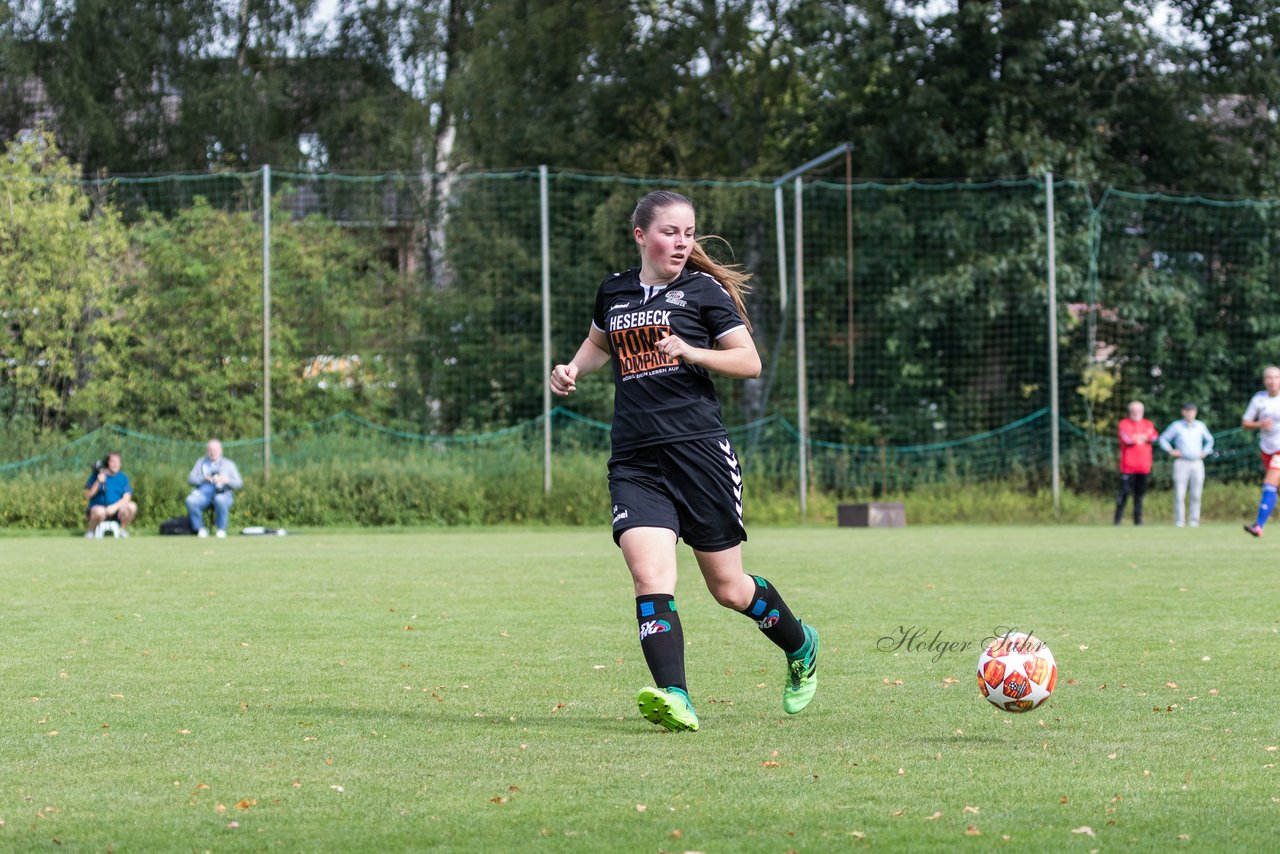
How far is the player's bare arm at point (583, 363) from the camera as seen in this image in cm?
608

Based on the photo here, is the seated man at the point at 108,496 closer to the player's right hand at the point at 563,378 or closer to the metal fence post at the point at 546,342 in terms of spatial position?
the metal fence post at the point at 546,342

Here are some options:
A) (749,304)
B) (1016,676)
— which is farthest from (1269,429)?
(1016,676)

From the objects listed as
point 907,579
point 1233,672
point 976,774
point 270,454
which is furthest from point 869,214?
point 976,774

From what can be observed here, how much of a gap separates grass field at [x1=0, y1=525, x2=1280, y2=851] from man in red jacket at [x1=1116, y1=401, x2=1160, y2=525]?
11346mm

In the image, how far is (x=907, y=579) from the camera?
12555 millimetres

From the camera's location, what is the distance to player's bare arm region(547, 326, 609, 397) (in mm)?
6082

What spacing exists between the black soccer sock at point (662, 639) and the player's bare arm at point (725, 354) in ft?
2.76

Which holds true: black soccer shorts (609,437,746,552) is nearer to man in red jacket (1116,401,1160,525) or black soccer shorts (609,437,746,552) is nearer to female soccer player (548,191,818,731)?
female soccer player (548,191,818,731)

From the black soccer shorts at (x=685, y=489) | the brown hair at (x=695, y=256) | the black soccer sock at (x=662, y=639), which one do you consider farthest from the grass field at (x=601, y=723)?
the brown hair at (x=695, y=256)

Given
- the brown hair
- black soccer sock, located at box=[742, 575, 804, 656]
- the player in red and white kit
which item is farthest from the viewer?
the player in red and white kit

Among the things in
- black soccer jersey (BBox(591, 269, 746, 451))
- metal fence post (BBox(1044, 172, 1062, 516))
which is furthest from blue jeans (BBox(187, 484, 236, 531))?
black soccer jersey (BBox(591, 269, 746, 451))

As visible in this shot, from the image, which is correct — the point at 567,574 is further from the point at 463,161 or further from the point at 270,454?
the point at 463,161

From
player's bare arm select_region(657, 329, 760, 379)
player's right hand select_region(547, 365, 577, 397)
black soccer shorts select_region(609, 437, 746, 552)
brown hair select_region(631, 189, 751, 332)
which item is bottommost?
black soccer shorts select_region(609, 437, 746, 552)

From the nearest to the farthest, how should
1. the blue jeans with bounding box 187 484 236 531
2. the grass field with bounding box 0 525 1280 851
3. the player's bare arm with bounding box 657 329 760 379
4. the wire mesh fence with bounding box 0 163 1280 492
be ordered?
the grass field with bounding box 0 525 1280 851 → the player's bare arm with bounding box 657 329 760 379 → the blue jeans with bounding box 187 484 236 531 → the wire mesh fence with bounding box 0 163 1280 492
